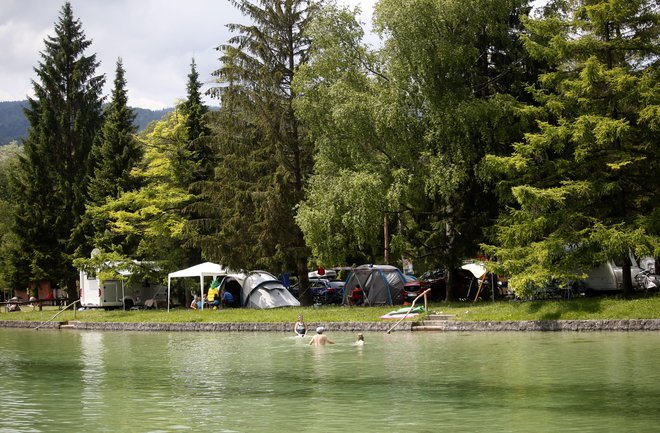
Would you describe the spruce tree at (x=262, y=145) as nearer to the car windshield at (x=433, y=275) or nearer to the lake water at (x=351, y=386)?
the car windshield at (x=433, y=275)

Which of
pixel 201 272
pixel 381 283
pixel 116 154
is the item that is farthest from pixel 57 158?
pixel 381 283

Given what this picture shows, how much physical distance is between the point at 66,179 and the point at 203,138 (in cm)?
1597

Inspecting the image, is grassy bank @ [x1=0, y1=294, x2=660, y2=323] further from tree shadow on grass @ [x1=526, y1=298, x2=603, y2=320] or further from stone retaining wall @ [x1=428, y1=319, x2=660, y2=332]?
stone retaining wall @ [x1=428, y1=319, x2=660, y2=332]

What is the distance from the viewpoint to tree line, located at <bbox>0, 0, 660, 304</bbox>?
28109 millimetres

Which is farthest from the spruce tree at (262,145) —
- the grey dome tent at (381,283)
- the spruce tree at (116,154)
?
the spruce tree at (116,154)

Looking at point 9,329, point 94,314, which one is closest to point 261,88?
point 94,314

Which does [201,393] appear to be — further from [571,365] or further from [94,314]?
[94,314]

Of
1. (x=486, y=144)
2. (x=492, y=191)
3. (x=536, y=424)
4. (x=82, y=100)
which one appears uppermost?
(x=82, y=100)

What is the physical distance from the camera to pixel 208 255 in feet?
130

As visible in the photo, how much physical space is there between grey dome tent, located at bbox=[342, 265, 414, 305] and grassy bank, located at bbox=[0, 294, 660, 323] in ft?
8.28

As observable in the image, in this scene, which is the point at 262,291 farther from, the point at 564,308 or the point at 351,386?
the point at 351,386

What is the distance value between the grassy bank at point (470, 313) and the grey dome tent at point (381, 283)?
2523 mm

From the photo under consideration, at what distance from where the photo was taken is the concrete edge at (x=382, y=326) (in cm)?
2506

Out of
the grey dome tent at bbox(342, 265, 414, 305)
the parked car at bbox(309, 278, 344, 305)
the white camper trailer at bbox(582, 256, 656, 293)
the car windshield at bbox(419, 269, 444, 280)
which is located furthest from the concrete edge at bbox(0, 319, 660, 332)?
the parked car at bbox(309, 278, 344, 305)
